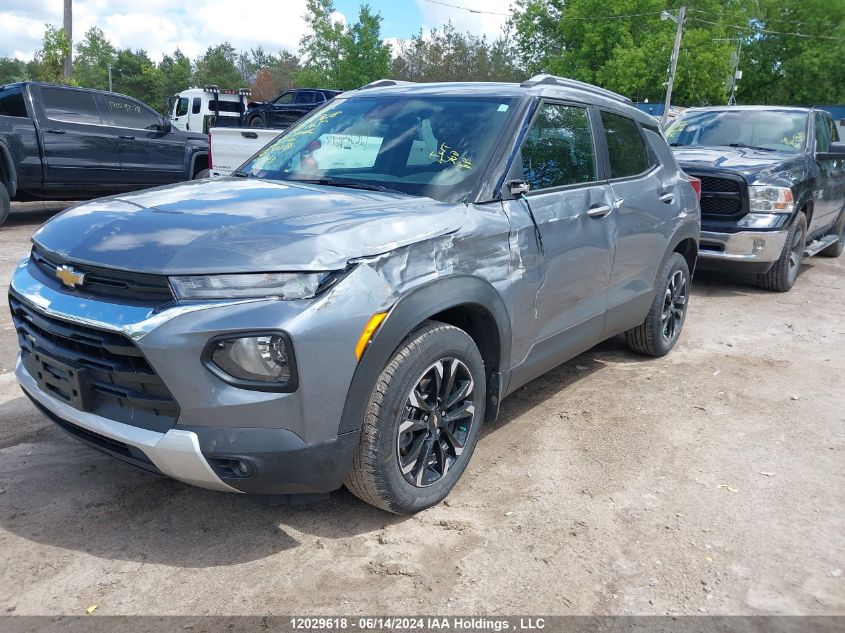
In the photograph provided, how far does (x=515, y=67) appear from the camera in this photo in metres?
54.3

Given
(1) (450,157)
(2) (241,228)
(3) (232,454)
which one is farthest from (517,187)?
(3) (232,454)

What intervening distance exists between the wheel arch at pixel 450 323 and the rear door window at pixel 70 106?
358 inches

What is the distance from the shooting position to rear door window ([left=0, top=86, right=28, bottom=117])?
9.78 m

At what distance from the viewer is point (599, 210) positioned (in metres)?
3.99

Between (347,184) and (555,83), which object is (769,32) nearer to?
(555,83)

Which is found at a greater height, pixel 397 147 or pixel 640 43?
pixel 640 43

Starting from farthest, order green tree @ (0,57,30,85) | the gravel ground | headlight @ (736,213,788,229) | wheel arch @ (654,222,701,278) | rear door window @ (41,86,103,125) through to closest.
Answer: green tree @ (0,57,30,85) < rear door window @ (41,86,103,125) < headlight @ (736,213,788,229) < wheel arch @ (654,222,701,278) < the gravel ground

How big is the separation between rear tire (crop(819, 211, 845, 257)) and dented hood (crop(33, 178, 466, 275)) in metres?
8.81

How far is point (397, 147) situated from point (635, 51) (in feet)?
135

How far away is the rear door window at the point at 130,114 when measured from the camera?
10773mm

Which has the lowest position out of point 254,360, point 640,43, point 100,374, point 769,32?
point 100,374

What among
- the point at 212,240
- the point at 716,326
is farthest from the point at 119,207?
the point at 716,326

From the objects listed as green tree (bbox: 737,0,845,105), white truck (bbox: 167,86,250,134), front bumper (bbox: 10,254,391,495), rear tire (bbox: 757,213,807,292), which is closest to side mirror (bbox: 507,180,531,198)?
front bumper (bbox: 10,254,391,495)

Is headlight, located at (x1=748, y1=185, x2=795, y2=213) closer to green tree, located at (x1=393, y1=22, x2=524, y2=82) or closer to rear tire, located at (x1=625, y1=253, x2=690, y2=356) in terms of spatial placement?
rear tire, located at (x1=625, y1=253, x2=690, y2=356)
